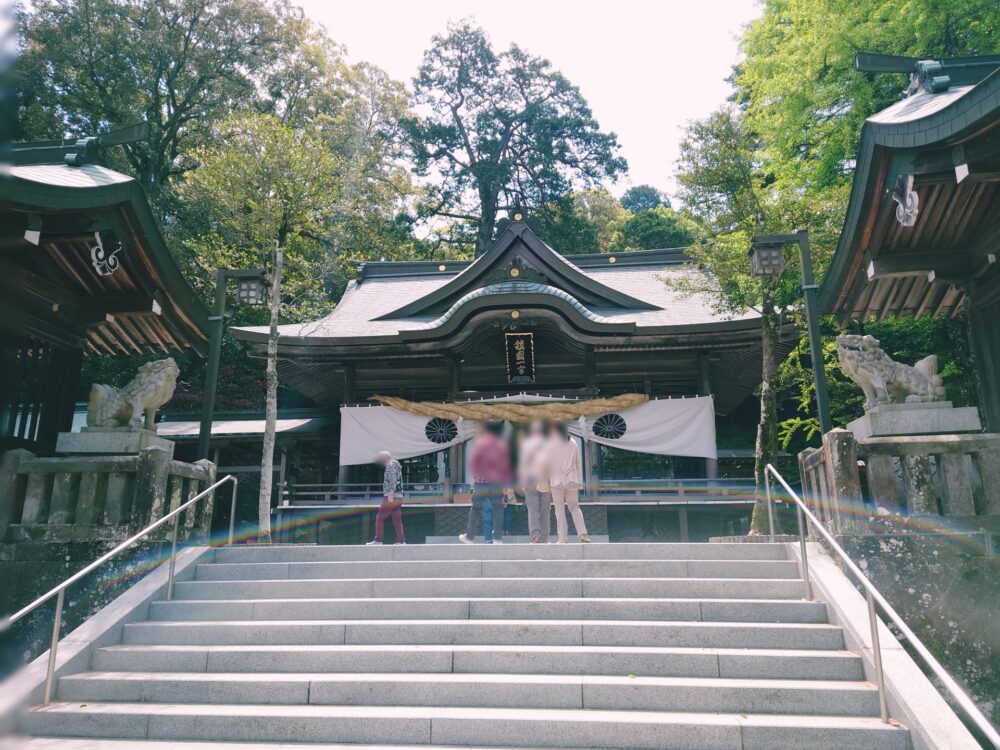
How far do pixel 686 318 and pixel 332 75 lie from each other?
24629 mm

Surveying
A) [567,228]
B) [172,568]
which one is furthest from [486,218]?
[172,568]

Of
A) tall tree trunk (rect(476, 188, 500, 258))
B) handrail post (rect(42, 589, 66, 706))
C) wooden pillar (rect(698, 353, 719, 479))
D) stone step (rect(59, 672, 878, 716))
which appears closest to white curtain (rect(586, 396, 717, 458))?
wooden pillar (rect(698, 353, 719, 479))

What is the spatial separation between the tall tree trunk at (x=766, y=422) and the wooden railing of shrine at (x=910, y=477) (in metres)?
3.06

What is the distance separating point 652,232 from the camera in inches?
1273

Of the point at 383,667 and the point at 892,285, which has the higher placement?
the point at 892,285

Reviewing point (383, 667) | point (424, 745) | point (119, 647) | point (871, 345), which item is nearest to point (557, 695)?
point (424, 745)

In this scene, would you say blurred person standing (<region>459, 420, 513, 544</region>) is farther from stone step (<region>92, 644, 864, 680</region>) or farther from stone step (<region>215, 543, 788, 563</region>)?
stone step (<region>92, 644, 864, 680</region>)

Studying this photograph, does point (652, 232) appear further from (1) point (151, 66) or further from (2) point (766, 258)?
(2) point (766, 258)

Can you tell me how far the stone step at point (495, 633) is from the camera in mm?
5309

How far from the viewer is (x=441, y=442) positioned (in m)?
13.9

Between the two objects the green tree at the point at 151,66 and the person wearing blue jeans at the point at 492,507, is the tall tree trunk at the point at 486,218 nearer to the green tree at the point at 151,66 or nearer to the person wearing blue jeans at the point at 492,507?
the green tree at the point at 151,66

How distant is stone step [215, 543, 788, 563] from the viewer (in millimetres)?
6863

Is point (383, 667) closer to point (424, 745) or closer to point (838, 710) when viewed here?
point (424, 745)

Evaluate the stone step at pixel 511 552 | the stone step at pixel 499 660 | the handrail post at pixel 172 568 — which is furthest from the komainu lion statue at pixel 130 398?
the stone step at pixel 499 660
